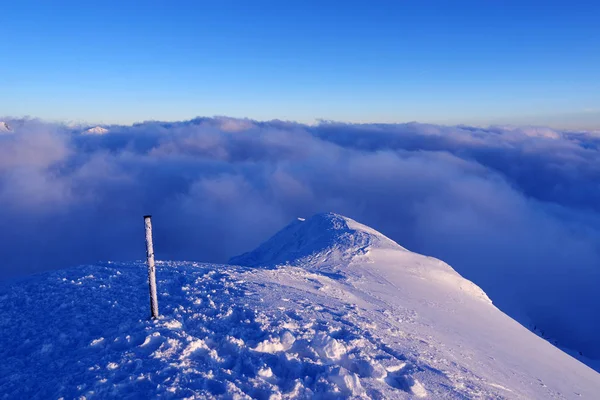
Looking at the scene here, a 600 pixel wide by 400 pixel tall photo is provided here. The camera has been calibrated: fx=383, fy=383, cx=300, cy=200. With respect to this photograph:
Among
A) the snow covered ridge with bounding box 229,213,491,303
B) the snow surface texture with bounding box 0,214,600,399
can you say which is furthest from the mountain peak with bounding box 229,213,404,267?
the snow surface texture with bounding box 0,214,600,399

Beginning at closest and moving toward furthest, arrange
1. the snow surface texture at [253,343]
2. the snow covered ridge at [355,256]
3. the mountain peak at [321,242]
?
the snow surface texture at [253,343]
the snow covered ridge at [355,256]
the mountain peak at [321,242]

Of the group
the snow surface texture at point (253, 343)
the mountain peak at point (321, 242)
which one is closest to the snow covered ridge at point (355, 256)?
the mountain peak at point (321, 242)

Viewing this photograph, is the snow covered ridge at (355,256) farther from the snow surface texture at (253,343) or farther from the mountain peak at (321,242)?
the snow surface texture at (253,343)

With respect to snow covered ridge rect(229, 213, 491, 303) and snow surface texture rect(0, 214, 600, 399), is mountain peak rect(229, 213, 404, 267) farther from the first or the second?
snow surface texture rect(0, 214, 600, 399)

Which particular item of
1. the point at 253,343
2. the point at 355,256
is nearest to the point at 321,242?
the point at 355,256

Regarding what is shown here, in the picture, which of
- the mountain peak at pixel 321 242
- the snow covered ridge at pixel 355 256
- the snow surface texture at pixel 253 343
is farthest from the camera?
the mountain peak at pixel 321 242

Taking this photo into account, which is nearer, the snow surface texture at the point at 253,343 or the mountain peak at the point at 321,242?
the snow surface texture at the point at 253,343
